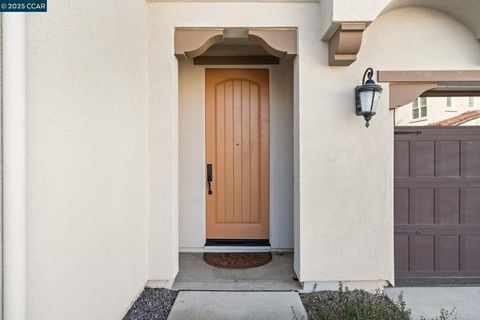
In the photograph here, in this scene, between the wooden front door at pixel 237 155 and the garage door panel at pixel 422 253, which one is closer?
the garage door panel at pixel 422 253

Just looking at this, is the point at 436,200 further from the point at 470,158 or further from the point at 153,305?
the point at 153,305

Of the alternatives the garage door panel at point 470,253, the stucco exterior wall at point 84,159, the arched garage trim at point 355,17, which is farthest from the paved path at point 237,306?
the arched garage trim at point 355,17

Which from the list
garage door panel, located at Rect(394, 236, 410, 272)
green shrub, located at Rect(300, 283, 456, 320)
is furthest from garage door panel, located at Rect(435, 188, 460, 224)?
green shrub, located at Rect(300, 283, 456, 320)

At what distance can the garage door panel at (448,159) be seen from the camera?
12.0ft

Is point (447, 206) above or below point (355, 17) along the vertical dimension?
below

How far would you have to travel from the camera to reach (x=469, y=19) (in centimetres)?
326

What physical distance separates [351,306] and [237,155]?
246cm

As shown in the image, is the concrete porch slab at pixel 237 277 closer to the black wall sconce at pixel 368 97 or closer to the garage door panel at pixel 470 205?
the black wall sconce at pixel 368 97

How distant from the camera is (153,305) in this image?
300cm

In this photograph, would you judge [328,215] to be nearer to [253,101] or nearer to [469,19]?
[253,101]

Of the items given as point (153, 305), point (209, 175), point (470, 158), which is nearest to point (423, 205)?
point (470, 158)

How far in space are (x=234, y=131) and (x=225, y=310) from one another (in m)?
2.36

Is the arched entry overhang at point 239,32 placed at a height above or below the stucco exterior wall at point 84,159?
above

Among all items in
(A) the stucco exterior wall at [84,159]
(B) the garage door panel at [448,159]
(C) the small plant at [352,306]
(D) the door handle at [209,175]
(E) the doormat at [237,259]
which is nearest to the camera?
(A) the stucco exterior wall at [84,159]
